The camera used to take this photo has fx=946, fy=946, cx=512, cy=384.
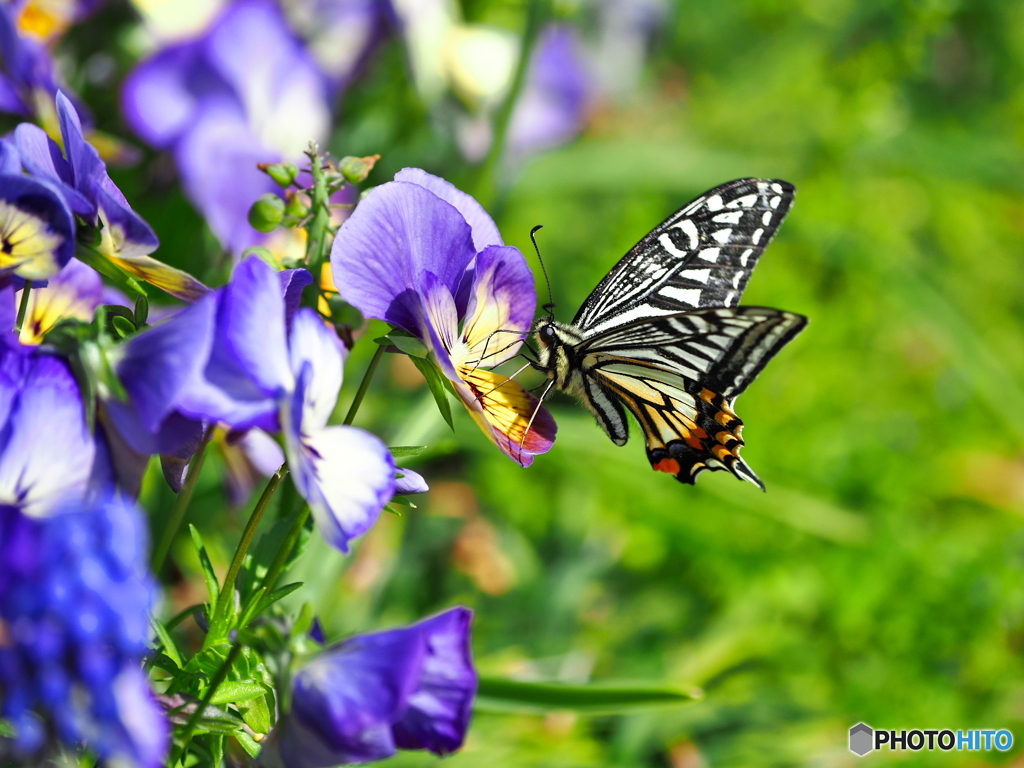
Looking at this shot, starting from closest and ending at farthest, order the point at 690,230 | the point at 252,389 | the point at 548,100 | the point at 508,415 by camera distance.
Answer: the point at 252,389 < the point at 508,415 < the point at 690,230 < the point at 548,100

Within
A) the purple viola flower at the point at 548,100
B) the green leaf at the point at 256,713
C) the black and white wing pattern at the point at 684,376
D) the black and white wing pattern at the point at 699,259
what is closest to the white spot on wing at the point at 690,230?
the black and white wing pattern at the point at 699,259

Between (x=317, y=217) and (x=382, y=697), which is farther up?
(x=317, y=217)

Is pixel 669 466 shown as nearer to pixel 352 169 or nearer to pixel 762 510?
pixel 352 169

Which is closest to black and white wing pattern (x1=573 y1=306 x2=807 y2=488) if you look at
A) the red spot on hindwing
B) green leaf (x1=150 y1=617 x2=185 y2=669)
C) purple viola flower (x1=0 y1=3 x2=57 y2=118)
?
the red spot on hindwing

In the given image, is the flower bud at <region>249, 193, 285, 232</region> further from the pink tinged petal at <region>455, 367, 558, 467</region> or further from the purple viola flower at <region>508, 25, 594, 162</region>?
the purple viola flower at <region>508, 25, 594, 162</region>

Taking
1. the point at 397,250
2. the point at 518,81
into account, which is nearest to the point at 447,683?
the point at 397,250
